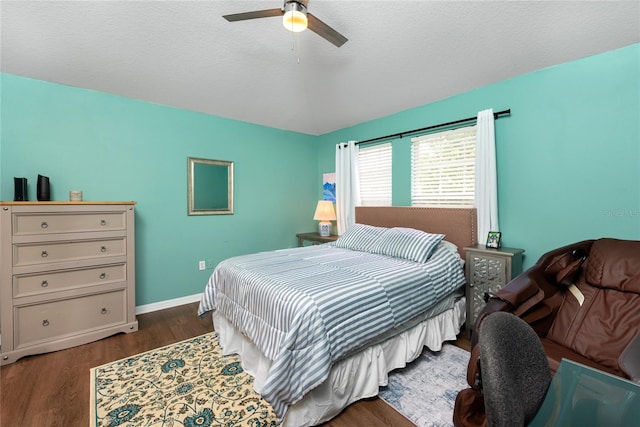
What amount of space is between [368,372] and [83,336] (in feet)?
8.29

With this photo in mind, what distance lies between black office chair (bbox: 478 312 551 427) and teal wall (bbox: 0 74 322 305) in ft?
11.3

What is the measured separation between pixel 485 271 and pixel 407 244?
2.31ft

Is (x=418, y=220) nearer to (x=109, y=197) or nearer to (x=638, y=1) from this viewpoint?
(x=638, y=1)

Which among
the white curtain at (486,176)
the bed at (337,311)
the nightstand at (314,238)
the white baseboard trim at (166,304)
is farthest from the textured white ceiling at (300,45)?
the white baseboard trim at (166,304)

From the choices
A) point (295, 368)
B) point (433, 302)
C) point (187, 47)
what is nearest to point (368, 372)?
point (295, 368)

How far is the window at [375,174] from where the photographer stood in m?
3.77

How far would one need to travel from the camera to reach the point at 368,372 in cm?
182

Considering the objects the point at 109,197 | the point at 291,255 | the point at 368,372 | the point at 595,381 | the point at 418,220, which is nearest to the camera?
the point at 595,381

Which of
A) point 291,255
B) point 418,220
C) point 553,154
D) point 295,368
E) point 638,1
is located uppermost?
point 638,1

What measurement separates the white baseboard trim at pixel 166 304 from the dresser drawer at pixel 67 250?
2.86ft

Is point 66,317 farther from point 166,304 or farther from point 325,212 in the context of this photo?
point 325,212

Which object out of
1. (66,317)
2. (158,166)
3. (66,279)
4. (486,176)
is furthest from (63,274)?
(486,176)

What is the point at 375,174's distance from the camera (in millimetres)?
3916

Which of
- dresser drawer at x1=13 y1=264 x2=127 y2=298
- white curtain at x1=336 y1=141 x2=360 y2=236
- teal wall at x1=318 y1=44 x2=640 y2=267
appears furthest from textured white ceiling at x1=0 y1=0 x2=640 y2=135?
dresser drawer at x1=13 y1=264 x2=127 y2=298
